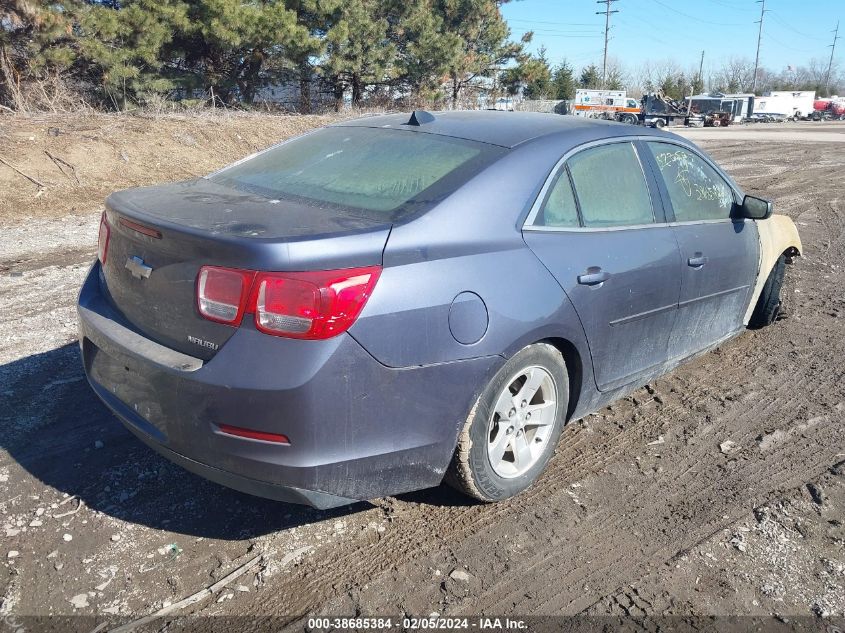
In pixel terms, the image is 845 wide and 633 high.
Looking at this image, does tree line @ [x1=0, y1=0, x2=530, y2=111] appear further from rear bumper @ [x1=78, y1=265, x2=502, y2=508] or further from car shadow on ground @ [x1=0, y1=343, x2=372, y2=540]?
rear bumper @ [x1=78, y1=265, x2=502, y2=508]

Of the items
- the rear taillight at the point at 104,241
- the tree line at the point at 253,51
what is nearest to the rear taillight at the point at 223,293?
the rear taillight at the point at 104,241

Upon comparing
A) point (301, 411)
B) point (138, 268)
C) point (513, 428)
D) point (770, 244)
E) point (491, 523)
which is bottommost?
point (491, 523)

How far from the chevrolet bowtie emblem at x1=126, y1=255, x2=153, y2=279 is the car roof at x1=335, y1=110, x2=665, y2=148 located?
1.54 meters

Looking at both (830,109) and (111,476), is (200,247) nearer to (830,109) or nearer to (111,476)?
(111,476)

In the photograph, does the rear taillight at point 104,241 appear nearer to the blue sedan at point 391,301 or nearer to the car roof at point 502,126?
the blue sedan at point 391,301

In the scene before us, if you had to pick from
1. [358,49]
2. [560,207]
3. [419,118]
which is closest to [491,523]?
[560,207]

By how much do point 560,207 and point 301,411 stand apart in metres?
1.63

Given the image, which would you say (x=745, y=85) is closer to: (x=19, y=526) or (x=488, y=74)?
(x=488, y=74)

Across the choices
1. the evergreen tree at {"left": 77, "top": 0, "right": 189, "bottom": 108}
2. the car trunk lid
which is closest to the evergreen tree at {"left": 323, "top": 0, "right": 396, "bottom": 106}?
the evergreen tree at {"left": 77, "top": 0, "right": 189, "bottom": 108}

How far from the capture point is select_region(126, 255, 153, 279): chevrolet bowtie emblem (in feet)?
8.92

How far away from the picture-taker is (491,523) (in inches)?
119

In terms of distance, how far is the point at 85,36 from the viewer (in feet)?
54.6

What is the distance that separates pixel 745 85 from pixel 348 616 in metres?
120

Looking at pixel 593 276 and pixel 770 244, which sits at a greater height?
pixel 593 276
